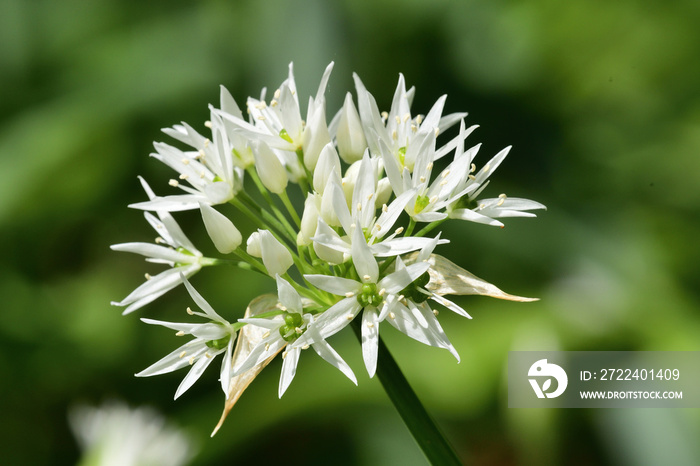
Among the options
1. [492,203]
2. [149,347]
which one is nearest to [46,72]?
[149,347]

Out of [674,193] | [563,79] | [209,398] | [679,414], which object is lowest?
[679,414]

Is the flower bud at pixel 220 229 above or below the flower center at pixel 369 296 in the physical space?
above

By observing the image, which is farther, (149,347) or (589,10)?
(589,10)

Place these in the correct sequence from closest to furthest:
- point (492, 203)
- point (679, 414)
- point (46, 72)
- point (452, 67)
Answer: point (492, 203) → point (679, 414) → point (452, 67) → point (46, 72)

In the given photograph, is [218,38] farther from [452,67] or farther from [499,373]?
[499,373]

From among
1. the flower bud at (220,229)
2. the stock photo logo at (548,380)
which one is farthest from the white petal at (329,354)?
the stock photo logo at (548,380)

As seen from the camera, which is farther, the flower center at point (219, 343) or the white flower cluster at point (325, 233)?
the flower center at point (219, 343)

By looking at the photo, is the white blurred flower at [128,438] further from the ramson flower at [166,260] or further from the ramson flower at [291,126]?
the ramson flower at [291,126]

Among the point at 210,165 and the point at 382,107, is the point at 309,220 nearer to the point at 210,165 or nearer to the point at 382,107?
the point at 210,165

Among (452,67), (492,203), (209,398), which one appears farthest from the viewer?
(452,67)
